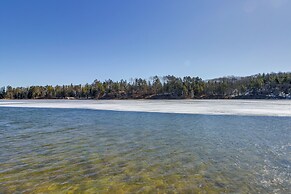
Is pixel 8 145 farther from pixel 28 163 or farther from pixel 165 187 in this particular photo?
pixel 165 187

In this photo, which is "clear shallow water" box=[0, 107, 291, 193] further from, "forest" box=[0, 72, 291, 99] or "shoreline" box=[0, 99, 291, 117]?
"forest" box=[0, 72, 291, 99]

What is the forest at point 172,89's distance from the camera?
95625mm

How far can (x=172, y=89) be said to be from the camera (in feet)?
338

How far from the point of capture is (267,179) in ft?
19.7

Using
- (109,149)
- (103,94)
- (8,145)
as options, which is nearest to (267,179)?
(109,149)

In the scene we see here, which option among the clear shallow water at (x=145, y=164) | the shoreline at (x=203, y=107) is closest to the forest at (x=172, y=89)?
the shoreline at (x=203, y=107)

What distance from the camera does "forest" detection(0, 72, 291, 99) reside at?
314 ft

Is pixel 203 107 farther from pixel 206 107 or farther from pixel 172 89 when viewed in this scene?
pixel 172 89

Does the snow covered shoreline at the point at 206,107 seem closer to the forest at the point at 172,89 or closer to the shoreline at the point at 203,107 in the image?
the shoreline at the point at 203,107

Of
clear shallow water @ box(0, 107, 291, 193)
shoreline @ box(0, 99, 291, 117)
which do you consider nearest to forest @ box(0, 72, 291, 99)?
shoreline @ box(0, 99, 291, 117)

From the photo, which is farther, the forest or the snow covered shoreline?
the forest

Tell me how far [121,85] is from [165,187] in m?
112

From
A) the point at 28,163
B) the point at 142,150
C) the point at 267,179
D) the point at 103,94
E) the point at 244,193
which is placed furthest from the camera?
the point at 103,94

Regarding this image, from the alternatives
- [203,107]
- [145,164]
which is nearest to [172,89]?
[203,107]
